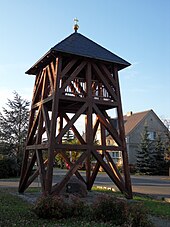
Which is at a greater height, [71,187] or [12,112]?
[12,112]

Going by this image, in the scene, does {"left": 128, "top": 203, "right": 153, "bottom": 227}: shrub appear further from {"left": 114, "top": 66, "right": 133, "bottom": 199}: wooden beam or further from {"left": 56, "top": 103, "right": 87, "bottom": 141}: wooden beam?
{"left": 114, "top": 66, "right": 133, "bottom": 199}: wooden beam

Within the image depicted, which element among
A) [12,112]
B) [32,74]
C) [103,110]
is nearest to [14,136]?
[12,112]

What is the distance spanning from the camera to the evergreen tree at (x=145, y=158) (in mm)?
43875

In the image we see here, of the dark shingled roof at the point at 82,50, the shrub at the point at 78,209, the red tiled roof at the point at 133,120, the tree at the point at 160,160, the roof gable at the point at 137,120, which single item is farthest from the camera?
the red tiled roof at the point at 133,120

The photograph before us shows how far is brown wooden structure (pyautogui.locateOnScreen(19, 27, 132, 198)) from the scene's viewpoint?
536 inches

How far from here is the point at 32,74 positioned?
1822 centimetres

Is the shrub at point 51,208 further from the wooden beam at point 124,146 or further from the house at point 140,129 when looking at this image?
the house at point 140,129

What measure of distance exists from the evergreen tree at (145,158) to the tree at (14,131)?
17.7m

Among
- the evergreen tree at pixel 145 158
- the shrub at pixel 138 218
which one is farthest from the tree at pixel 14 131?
the shrub at pixel 138 218

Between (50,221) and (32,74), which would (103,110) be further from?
(50,221)

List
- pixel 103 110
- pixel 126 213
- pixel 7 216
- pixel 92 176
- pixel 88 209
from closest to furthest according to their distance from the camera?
pixel 126 213 < pixel 7 216 < pixel 88 209 < pixel 103 110 < pixel 92 176

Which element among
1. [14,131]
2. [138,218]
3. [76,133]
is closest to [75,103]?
[76,133]

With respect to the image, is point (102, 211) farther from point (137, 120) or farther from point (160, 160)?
point (137, 120)

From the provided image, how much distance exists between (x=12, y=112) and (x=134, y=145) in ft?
76.1
